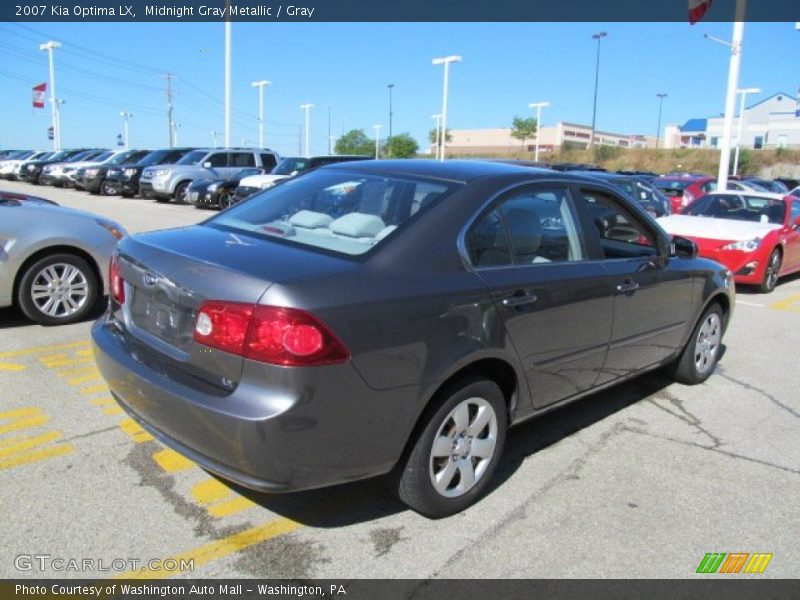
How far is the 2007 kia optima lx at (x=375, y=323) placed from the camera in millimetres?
2637

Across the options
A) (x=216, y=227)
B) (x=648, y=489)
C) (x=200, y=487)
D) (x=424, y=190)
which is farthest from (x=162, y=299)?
(x=648, y=489)

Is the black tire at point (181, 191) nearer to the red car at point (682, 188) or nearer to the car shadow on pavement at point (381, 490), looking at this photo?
the red car at point (682, 188)

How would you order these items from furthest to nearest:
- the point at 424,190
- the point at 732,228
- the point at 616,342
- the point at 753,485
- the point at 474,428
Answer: the point at 732,228, the point at 616,342, the point at 753,485, the point at 424,190, the point at 474,428

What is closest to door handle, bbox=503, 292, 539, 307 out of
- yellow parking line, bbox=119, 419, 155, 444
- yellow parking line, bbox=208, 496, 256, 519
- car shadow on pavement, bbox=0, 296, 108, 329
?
yellow parking line, bbox=208, 496, 256, 519

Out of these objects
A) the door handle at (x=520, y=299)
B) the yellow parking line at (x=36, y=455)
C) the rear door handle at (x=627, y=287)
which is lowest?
the yellow parking line at (x=36, y=455)

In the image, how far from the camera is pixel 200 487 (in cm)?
343

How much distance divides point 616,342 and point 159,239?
108 inches

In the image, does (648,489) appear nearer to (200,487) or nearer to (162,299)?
(200,487)

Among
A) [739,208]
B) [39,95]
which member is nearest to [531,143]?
[39,95]

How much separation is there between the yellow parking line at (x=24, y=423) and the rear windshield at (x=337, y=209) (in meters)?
1.66
